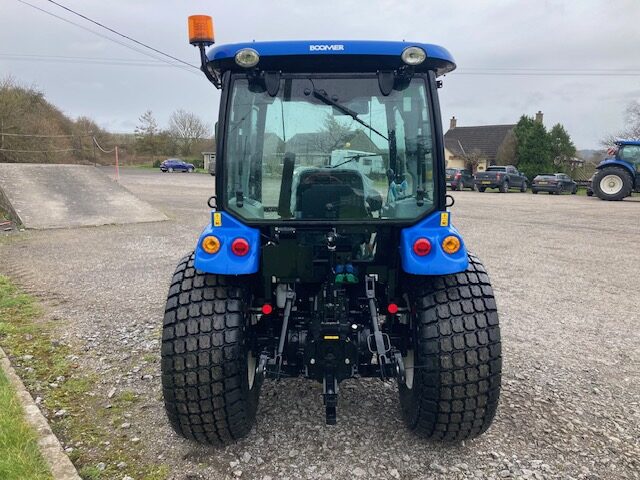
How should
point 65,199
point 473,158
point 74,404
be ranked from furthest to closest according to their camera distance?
1. point 473,158
2. point 65,199
3. point 74,404

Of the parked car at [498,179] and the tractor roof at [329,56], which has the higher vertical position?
the tractor roof at [329,56]

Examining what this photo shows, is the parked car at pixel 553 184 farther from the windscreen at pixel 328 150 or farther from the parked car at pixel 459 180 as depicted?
the windscreen at pixel 328 150

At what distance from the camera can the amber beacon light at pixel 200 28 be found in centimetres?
242

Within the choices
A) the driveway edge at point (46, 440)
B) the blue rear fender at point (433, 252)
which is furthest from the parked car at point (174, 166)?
the blue rear fender at point (433, 252)

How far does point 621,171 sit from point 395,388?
65.6 ft

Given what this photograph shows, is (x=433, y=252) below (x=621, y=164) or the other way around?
below

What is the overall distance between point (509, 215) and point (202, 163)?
38528 mm

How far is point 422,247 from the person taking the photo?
8.39 feet

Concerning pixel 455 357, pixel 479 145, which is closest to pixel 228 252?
pixel 455 357

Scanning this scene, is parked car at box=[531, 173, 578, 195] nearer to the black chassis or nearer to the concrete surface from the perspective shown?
the concrete surface

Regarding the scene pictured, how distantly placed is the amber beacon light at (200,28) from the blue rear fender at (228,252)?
0.87 meters

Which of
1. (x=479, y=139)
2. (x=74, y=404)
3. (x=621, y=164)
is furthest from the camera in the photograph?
(x=479, y=139)

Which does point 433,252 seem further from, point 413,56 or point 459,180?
point 459,180

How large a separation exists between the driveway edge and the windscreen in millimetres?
1518
